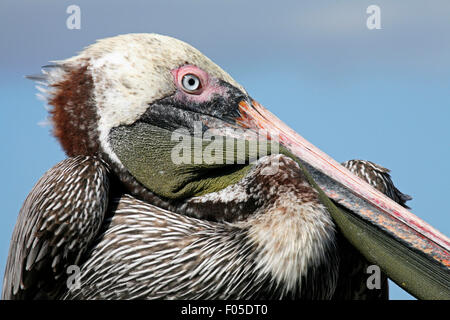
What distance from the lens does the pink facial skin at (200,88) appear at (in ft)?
16.2

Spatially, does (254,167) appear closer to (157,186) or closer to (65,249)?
(157,186)

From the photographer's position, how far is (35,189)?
5.08m

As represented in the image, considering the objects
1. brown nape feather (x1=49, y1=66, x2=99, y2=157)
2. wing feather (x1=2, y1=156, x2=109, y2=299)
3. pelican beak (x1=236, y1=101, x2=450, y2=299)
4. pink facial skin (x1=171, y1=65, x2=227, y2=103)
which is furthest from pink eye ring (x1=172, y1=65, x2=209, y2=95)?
wing feather (x1=2, y1=156, x2=109, y2=299)

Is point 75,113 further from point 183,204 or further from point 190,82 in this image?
point 183,204

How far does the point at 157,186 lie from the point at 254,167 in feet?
2.47

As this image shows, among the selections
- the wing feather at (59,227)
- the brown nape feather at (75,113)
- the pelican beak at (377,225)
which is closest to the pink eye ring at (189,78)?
the pelican beak at (377,225)

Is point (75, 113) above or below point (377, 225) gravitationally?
above

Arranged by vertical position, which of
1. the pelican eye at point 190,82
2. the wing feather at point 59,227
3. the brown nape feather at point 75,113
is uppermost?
the pelican eye at point 190,82

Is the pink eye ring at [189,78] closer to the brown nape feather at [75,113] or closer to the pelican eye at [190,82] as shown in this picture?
the pelican eye at [190,82]

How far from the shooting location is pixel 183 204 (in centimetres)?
493

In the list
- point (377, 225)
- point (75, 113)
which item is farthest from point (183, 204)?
point (377, 225)

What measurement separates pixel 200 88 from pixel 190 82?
0.33 feet

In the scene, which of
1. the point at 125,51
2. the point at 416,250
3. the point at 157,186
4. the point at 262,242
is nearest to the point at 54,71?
the point at 125,51

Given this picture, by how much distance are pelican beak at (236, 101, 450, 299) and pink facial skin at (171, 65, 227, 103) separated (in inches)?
10.0
